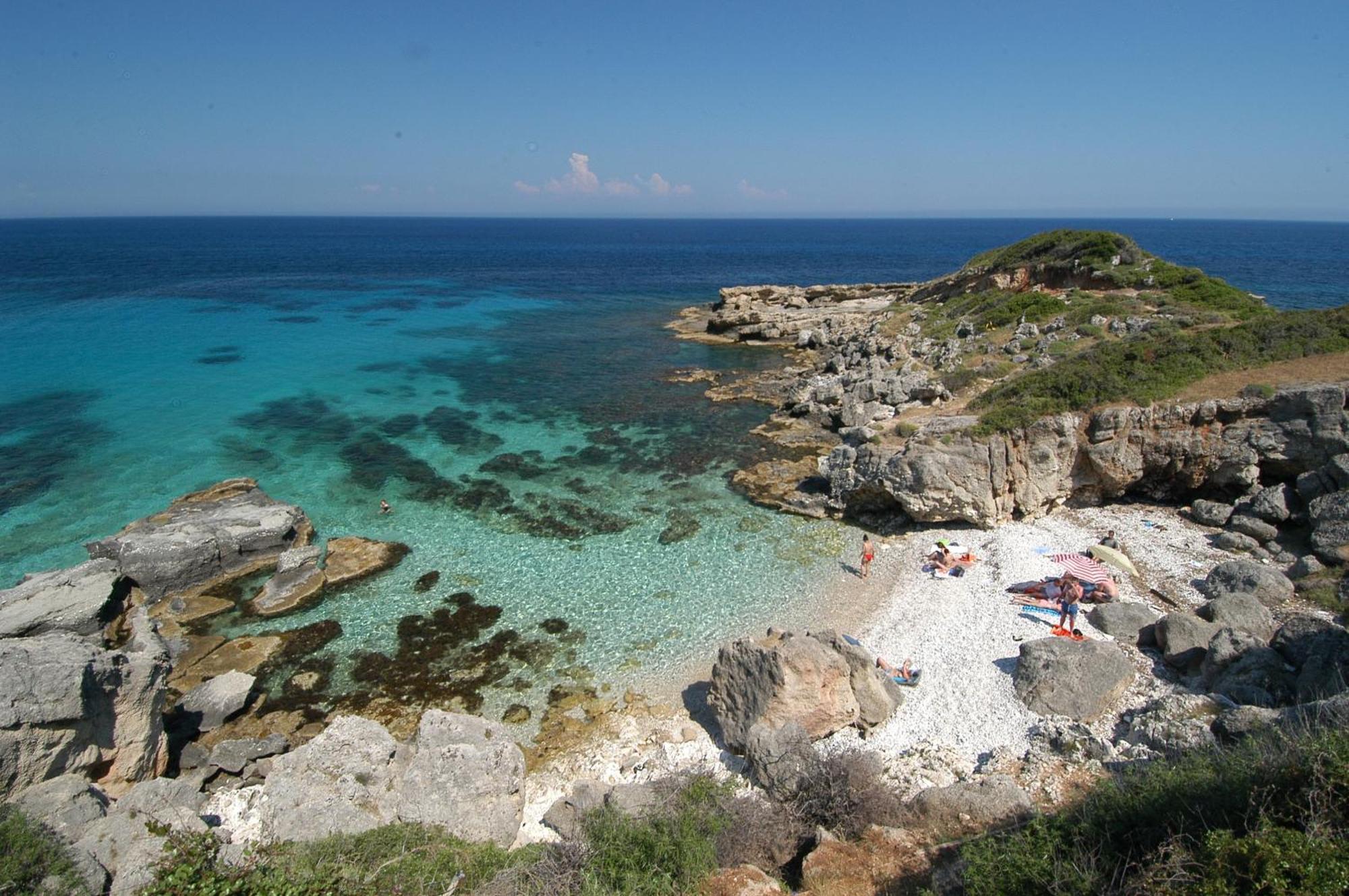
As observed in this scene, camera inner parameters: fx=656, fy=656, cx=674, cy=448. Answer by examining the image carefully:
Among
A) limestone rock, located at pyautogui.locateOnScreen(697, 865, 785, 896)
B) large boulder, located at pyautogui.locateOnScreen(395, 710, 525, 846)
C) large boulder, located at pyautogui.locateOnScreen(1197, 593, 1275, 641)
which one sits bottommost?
large boulder, located at pyautogui.locateOnScreen(395, 710, 525, 846)

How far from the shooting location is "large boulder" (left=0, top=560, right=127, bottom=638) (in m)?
17.1

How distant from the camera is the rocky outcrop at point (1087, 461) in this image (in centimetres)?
2169

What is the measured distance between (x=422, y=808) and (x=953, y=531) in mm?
18713

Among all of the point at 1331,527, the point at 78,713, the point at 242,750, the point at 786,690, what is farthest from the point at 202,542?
the point at 1331,527

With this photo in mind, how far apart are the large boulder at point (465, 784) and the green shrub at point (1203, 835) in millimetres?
8480

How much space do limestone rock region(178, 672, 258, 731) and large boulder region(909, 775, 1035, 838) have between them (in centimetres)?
1597

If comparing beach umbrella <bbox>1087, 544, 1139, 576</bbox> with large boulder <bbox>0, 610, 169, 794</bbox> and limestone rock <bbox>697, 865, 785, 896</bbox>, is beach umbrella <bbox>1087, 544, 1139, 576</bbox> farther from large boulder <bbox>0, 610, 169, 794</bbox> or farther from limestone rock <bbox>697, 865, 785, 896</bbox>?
large boulder <bbox>0, 610, 169, 794</bbox>

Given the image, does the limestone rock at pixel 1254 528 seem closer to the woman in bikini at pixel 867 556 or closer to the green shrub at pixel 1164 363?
the green shrub at pixel 1164 363

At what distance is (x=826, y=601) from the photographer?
Answer: 20.3 m

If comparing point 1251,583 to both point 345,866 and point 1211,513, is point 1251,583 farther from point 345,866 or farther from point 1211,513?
point 345,866

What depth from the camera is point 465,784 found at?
1280 cm

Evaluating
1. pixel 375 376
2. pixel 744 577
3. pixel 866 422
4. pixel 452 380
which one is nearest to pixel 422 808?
pixel 744 577

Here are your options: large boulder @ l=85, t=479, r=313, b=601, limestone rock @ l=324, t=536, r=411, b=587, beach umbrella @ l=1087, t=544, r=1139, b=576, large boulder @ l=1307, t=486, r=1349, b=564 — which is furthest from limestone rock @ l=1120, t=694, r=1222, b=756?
large boulder @ l=85, t=479, r=313, b=601

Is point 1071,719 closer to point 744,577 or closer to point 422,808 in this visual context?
point 744,577
